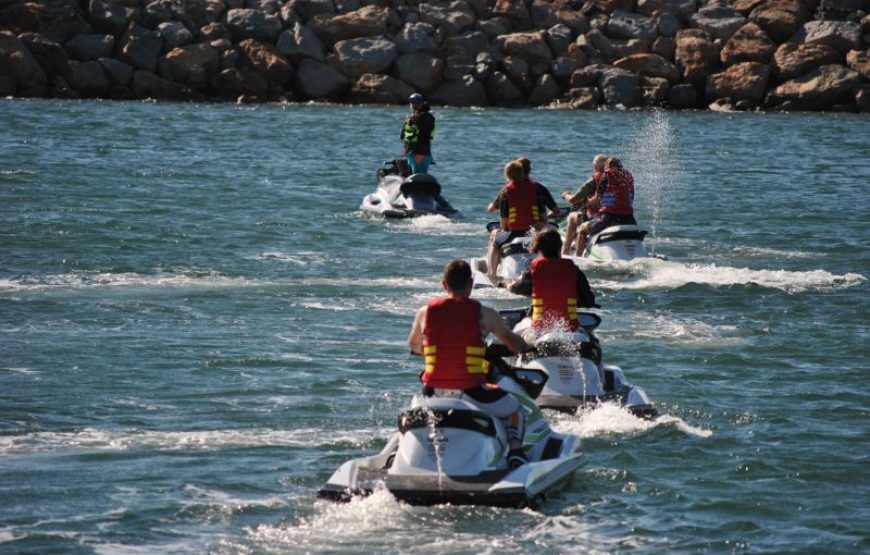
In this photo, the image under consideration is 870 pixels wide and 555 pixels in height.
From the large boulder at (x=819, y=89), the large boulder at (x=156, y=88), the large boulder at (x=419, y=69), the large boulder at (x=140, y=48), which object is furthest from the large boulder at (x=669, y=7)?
the large boulder at (x=140, y=48)

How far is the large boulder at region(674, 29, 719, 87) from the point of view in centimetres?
5453

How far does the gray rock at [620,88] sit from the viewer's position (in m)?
54.0

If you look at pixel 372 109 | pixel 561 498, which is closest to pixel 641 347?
pixel 561 498

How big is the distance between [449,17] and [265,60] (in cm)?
676

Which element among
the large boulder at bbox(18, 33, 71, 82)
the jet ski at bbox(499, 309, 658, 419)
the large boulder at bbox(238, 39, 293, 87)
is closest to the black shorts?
the jet ski at bbox(499, 309, 658, 419)

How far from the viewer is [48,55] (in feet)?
176

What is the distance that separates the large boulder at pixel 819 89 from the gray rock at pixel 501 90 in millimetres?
8484

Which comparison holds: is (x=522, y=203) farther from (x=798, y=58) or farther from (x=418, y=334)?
(x=798, y=58)

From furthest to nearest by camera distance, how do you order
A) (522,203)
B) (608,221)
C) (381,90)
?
(381,90) → (608,221) → (522,203)

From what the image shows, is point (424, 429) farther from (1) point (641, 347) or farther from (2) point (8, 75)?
(2) point (8, 75)

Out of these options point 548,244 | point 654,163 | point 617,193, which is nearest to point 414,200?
point 617,193

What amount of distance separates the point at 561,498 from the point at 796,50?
44.5 m

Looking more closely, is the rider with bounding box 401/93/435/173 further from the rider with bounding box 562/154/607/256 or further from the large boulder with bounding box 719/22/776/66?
the large boulder with bounding box 719/22/776/66

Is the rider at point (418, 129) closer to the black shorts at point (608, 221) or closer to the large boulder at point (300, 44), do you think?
the black shorts at point (608, 221)
